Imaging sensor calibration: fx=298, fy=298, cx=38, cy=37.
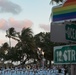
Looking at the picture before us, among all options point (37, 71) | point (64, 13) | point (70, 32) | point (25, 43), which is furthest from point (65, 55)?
point (25, 43)

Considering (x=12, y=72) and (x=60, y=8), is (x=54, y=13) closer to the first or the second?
(x=60, y=8)

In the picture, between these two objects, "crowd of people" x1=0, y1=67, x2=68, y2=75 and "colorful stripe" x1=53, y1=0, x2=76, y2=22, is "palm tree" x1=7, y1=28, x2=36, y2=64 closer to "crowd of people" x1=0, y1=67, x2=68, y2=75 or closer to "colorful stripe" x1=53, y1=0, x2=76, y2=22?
"crowd of people" x1=0, y1=67, x2=68, y2=75

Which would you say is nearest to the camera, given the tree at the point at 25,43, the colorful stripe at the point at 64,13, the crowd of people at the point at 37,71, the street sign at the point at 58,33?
the street sign at the point at 58,33

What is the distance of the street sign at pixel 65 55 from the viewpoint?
4.06m

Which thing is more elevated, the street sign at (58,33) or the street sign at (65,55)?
the street sign at (58,33)

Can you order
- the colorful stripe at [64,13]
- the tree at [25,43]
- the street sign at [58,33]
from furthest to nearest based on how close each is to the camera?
the tree at [25,43], the colorful stripe at [64,13], the street sign at [58,33]

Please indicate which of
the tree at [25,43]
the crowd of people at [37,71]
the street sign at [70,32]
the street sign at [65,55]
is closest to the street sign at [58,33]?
the street sign at [70,32]

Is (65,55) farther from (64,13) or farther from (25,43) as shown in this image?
(25,43)

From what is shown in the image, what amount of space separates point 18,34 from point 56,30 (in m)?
38.9

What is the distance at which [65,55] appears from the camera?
13.5 ft

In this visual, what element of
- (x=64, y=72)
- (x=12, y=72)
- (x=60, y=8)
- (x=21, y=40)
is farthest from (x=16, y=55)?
(x=60, y=8)

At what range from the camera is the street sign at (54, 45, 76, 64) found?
406 cm

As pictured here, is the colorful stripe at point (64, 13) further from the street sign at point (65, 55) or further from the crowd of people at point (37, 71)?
the crowd of people at point (37, 71)

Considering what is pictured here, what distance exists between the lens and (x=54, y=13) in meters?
4.31
